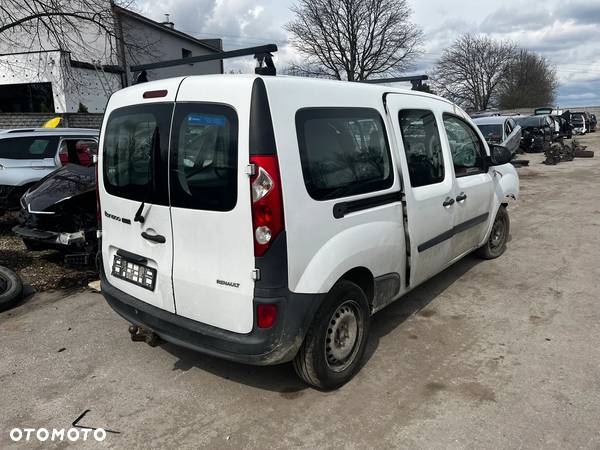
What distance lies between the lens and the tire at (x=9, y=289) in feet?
15.8

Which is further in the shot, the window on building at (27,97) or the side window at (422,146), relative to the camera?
the window on building at (27,97)

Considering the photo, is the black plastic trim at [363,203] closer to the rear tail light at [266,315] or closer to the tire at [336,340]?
the tire at [336,340]

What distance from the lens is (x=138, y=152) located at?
317 cm

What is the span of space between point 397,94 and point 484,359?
84.1 inches

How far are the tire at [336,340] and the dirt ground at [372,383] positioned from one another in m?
0.13

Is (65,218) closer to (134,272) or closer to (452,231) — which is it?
(134,272)

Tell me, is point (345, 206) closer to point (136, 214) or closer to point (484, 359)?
point (136, 214)

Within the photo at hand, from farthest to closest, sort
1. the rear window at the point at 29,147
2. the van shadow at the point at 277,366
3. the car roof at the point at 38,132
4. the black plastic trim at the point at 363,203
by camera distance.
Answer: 1. the car roof at the point at 38,132
2. the rear window at the point at 29,147
3. the van shadow at the point at 277,366
4. the black plastic trim at the point at 363,203

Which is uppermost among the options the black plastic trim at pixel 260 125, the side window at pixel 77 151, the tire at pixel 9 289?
the side window at pixel 77 151

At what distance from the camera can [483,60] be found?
58.1 meters

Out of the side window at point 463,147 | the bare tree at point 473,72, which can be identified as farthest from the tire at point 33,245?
the bare tree at point 473,72

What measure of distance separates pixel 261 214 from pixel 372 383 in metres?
1.51

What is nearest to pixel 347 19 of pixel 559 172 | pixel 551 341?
pixel 559 172

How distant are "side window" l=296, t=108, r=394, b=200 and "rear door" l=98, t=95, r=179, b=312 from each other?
0.88 metres
